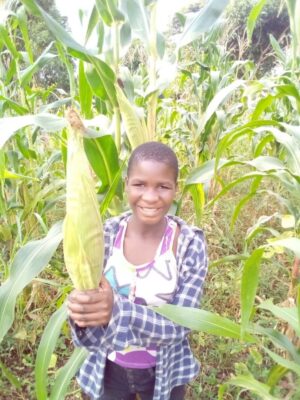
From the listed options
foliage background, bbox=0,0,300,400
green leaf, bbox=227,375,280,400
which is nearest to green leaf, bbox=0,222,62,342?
foliage background, bbox=0,0,300,400

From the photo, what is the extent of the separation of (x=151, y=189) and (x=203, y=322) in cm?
30

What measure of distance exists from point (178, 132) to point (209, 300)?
140 centimetres

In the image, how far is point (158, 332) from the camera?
874 mm

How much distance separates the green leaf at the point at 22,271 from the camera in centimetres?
100

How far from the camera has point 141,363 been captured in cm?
107

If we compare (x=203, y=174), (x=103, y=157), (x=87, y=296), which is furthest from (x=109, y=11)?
(x=87, y=296)

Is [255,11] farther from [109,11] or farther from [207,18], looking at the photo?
[109,11]

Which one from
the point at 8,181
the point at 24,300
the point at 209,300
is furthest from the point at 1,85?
the point at 209,300

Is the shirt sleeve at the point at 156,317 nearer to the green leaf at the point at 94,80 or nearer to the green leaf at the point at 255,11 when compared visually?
the green leaf at the point at 94,80

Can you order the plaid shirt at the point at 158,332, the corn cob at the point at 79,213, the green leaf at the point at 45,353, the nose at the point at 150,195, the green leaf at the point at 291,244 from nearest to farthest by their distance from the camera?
the corn cob at the point at 79,213 → the green leaf at the point at 291,244 → the plaid shirt at the point at 158,332 → the nose at the point at 150,195 → the green leaf at the point at 45,353

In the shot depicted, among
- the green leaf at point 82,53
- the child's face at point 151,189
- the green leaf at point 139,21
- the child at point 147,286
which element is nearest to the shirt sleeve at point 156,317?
the child at point 147,286

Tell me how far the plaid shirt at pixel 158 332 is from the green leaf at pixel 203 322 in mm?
77

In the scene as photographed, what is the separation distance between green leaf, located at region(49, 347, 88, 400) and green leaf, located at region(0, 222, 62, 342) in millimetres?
263

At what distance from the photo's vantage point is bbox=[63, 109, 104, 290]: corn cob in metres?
0.57
